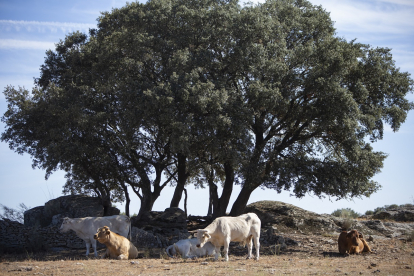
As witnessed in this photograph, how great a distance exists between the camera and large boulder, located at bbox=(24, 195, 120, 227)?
23109 mm

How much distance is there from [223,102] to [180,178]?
7226mm

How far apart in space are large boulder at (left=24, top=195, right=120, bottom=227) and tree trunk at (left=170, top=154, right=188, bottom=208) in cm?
381

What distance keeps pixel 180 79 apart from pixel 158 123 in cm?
247

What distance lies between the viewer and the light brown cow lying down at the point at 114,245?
50.5 ft

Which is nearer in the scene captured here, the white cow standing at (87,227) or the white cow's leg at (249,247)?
the white cow's leg at (249,247)

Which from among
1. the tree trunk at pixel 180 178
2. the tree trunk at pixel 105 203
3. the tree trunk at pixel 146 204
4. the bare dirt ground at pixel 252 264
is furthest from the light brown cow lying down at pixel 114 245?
the tree trunk at pixel 146 204

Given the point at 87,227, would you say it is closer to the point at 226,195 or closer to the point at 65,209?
the point at 65,209

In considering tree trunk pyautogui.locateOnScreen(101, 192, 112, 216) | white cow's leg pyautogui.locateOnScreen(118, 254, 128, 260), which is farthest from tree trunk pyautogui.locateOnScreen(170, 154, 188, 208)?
white cow's leg pyautogui.locateOnScreen(118, 254, 128, 260)

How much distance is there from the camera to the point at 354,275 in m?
11.1

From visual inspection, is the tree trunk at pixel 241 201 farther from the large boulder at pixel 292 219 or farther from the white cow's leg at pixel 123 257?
the white cow's leg at pixel 123 257

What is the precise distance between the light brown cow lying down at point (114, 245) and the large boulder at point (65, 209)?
7463 millimetres

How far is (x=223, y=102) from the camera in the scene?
1906 centimetres

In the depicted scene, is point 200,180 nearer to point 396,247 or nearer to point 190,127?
point 190,127

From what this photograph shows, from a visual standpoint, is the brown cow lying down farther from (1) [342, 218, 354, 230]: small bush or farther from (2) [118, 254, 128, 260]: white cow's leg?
(2) [118, 254, 128, 260]: white cow's leg
